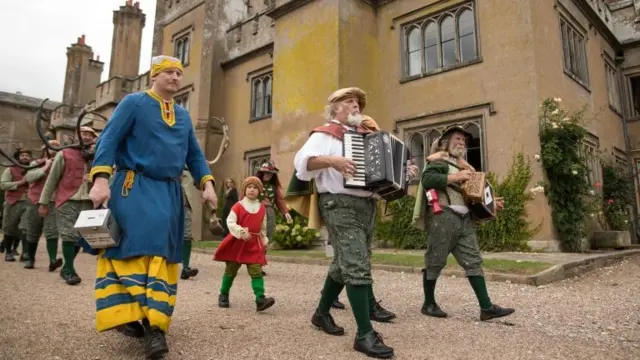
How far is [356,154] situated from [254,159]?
12.8 meters

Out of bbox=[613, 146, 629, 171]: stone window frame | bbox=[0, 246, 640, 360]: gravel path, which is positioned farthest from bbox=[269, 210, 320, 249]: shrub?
bbox=[613, 146, 629, 171]: stone window frame

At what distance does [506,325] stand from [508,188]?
20.3 ft

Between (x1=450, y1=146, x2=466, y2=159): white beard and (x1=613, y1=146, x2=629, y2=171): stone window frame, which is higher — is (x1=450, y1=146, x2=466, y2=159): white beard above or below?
below

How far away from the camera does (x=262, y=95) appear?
1548cm

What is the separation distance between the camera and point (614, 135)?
13.1 m

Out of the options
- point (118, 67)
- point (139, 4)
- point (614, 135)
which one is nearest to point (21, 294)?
point (614, 135)

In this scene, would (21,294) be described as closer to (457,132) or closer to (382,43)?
(457,132)

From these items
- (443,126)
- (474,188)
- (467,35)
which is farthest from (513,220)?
(474,188)

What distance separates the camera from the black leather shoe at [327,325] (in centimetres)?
317

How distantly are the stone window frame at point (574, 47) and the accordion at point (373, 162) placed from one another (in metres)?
9.75

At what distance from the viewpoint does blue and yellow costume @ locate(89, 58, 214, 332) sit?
2574 mm

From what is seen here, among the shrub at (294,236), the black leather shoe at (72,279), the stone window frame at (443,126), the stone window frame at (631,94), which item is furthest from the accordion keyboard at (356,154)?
the stone window frame at (631,94)

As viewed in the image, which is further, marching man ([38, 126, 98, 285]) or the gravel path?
marching man ([38, 126, 98, 285])

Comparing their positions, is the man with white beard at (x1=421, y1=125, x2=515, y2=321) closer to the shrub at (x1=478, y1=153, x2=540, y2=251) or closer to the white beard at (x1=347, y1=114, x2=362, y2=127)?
the white beard at (x1=347, y1=114, x2=362, y2=127)
